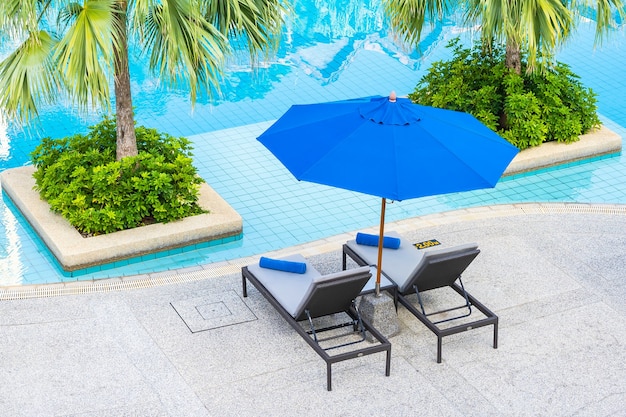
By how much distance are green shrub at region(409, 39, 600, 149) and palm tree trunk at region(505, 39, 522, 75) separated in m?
0.08

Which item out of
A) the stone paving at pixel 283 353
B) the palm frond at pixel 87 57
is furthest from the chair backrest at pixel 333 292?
the palm frond at pixel 87 57

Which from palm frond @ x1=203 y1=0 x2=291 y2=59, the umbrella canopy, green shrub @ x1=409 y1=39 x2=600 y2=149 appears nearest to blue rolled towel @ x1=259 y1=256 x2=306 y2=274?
the umbrella canopy

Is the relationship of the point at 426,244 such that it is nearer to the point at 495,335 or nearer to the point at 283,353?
the point at 495,335

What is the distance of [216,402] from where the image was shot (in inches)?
311

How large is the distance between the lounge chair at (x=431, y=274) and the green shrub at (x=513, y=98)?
3.65 meters

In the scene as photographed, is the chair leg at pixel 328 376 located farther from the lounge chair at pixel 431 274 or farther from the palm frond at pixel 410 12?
the palm frond at pixel 410 12

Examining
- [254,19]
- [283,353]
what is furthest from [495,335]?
[254,19]

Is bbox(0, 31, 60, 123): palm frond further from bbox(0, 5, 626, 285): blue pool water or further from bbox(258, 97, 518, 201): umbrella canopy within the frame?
bbox(258, 97, 518, 201): umbrella canopy

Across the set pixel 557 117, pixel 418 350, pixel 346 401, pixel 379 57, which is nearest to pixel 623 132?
pixel 557 117

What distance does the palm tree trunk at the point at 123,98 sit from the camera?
9.81m

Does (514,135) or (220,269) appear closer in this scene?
(220,269)

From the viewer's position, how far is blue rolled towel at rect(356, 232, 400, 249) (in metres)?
9.67

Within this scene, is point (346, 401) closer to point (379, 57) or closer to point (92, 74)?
point (92, 74)

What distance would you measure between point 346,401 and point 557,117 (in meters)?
6.47
